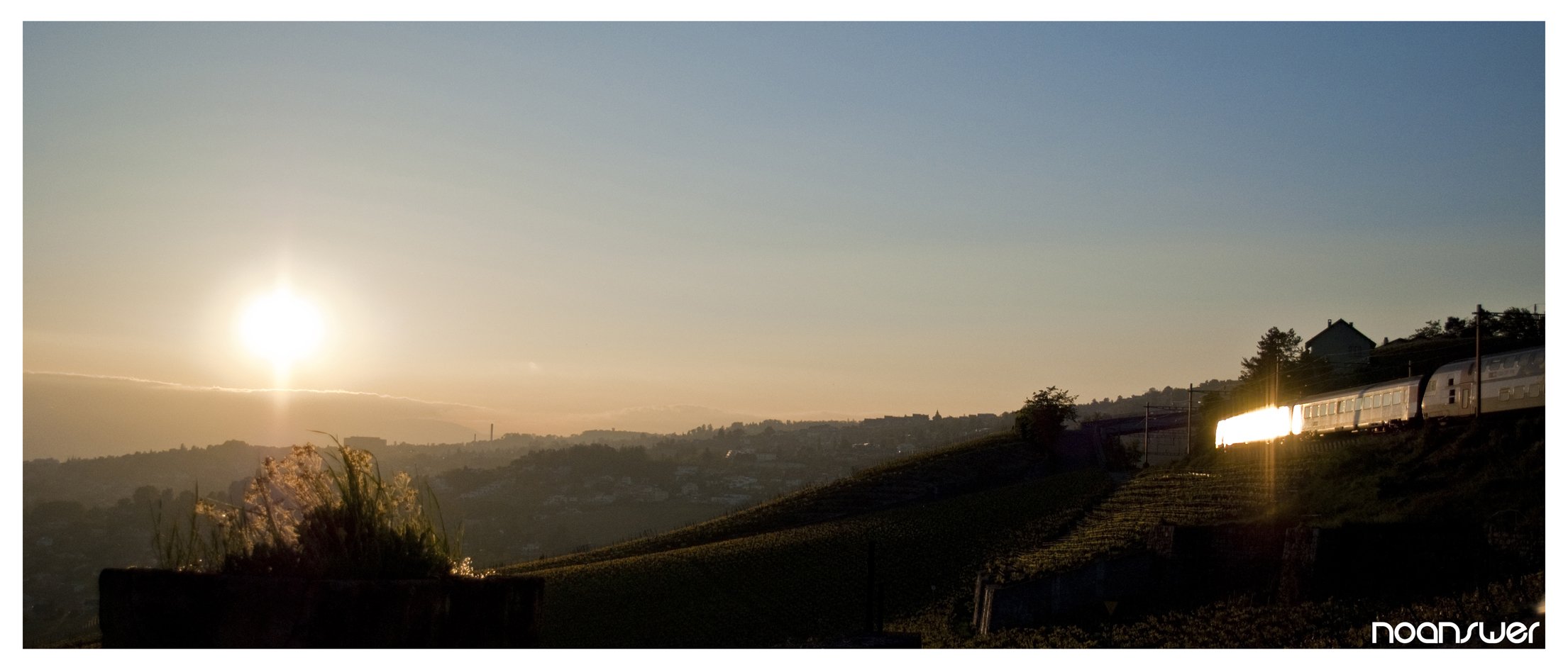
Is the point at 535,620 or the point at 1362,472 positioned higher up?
the point at 535,620

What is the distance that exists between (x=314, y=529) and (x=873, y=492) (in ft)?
181

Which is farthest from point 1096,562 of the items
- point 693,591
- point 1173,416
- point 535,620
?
point 1173,416

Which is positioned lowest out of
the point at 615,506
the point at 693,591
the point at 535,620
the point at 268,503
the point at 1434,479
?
the point at 615,506

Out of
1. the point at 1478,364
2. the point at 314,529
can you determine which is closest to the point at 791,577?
the point at 1478,364

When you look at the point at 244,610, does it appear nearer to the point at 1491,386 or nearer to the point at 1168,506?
the point at 1168,506

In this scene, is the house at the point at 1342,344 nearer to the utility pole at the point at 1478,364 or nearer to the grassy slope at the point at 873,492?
the grassy slope at the point at 873,492

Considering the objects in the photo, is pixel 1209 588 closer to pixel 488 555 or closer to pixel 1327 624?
pixel 1327 624

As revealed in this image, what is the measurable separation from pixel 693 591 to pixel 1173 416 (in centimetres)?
4555

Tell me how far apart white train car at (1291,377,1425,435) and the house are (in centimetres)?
2261

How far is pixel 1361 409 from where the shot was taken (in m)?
44.5

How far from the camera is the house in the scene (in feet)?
231

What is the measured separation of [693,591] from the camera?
36.3 metres

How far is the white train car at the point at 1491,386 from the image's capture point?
3319cm

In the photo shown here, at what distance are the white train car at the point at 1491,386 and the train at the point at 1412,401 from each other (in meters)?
0.02
